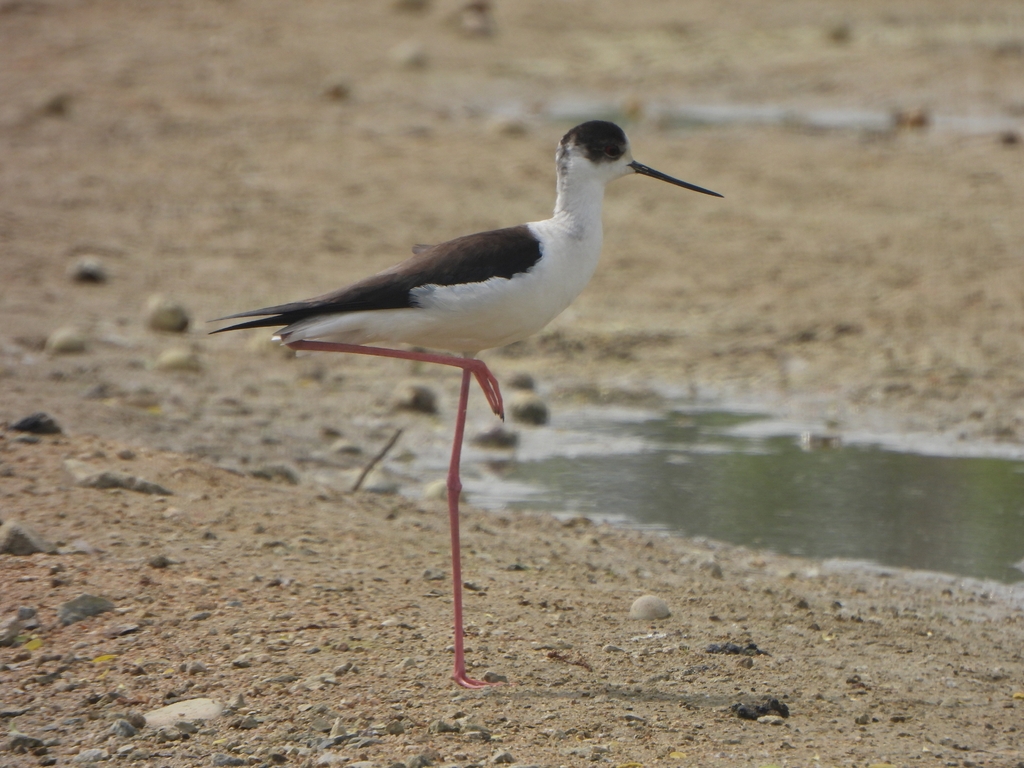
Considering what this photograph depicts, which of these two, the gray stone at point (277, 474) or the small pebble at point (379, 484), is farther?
the small pebble at point (379, 484)

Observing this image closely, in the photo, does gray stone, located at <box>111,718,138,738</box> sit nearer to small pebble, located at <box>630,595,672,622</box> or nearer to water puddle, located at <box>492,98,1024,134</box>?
small pebble, located at <box>630,595,672,622</box>

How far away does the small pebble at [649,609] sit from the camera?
430cm

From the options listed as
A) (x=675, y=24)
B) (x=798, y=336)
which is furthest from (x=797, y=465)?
(x=675, y=24)

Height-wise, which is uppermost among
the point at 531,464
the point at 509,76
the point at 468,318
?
the point at 509,76

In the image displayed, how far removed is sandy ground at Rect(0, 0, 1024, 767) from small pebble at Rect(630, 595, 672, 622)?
0.16 feet

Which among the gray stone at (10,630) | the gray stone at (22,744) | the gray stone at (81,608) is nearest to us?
the gray stone at (22,744)

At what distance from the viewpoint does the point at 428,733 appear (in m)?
3.44

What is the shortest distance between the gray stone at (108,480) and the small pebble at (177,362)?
Result: 7.51 ft

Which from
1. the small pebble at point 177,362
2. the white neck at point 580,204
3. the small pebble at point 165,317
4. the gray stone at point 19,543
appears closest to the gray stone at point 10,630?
the gray stone at point 19,543

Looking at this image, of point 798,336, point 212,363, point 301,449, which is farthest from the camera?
point 798,336

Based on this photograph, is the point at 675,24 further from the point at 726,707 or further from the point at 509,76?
the point at 726,707

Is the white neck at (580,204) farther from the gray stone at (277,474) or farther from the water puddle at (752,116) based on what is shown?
the water puddle at (752,116)

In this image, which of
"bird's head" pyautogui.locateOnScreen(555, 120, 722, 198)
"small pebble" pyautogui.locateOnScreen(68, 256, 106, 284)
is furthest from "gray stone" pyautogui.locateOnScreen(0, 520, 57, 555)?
"small pebble" pyautogui.locateOnScreen(68, 256, 106, 284)

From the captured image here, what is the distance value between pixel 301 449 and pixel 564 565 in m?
1.93
